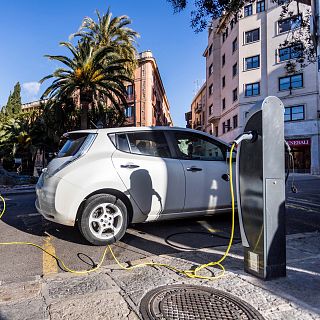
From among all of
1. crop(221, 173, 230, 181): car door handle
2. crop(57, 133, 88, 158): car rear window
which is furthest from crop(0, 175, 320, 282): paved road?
crop(57, 133, 88, 158): car rear window

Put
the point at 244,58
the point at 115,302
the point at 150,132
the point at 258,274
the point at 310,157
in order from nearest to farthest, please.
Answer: the point at 115,302 → the point at 258,274 → the point at 150,132 → the point at 310,157 → the point at 244,58

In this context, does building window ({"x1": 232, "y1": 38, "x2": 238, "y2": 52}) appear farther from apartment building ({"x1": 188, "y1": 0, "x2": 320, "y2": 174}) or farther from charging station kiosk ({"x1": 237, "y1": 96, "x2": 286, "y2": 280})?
charging station kiosk ({"x1": 237, "y1": 96, "x2": 286, "y2": 280})

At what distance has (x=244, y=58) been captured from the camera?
36.9 meters

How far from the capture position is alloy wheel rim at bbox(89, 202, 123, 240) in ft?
14.4

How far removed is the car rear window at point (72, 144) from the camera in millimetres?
4754

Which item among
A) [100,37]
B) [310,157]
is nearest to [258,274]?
[100,37]

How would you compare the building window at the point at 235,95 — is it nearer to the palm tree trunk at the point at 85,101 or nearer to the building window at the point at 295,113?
the building window at the point at 295,113

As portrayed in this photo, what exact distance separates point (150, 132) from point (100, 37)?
83.3ft

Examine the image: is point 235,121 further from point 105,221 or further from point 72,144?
point 105,221

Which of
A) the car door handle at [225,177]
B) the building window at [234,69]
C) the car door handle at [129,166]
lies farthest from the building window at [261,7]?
the car door handle at [129,166]

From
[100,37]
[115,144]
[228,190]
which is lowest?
[228,190]

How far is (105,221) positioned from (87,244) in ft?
1.46

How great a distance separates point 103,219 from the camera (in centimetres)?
440

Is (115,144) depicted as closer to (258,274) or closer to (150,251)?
(150,251)
